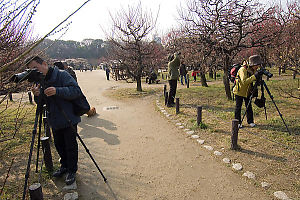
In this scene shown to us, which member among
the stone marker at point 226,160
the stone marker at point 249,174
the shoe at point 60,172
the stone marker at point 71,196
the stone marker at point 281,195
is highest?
the shoe at point 60,172

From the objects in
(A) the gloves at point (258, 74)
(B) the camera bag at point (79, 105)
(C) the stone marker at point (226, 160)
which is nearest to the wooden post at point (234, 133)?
(C) the stone marker at point (226, 160)

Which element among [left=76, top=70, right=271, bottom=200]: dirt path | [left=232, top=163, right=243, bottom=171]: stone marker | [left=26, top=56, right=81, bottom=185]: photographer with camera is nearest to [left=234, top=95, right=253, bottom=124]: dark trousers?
[left=76, top=70, right=271, bottom=200]: dirt path

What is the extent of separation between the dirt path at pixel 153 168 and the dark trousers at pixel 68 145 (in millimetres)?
374

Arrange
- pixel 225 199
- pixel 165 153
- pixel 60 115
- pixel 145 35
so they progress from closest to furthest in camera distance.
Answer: pixel 225 199
pixel 60 115
pixel 165 153
pixel 145 35

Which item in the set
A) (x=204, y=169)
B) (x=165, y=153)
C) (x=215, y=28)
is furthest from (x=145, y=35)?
(x=204, y=169)

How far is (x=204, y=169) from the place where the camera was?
137 inches

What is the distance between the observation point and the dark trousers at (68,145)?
303 cm

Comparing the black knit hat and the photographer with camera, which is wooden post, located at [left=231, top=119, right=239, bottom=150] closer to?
the black knit hat

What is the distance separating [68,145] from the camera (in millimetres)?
3041

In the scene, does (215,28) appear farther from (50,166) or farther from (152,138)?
(50,166)

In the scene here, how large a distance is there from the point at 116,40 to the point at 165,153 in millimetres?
9232

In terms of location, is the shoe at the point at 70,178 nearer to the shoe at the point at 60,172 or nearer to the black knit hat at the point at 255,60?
the shoe at the point at 60,172

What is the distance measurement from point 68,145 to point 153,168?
1623mm

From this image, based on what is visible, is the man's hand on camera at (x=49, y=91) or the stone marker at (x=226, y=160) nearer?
the man's hand on camera at (x=49, y=91)
